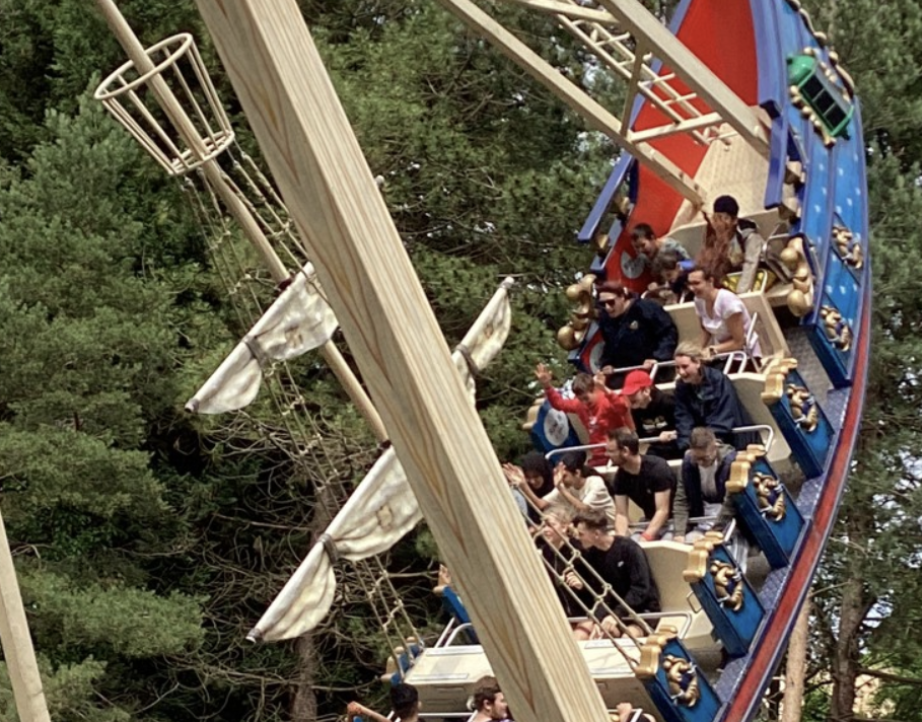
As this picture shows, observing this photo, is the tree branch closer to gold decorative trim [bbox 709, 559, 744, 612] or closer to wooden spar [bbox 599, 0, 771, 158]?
wooden spar [bbox 599, 0, 771, 158]

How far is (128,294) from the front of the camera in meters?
10.5

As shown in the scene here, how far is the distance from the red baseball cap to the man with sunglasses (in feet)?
0.59

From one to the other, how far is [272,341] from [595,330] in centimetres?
185

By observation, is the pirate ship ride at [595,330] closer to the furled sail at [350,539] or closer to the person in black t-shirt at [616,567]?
the furled sail at [350,539]

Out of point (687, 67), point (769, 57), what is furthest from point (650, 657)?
point (769, 57)

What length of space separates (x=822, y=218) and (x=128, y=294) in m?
4.98

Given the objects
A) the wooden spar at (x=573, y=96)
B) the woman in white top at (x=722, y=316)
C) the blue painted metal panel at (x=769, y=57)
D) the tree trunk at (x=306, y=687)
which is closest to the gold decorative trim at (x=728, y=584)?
the woman in white top at (x=722, y=316)

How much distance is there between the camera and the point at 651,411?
6312 mm

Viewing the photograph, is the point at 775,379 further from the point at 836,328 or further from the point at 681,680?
the point at 681,680

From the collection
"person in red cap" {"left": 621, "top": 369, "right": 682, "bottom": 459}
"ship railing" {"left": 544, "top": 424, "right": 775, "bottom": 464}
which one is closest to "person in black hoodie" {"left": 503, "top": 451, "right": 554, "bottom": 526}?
"ship railing" {"left": 544, "top": 424, "right": 775, "bottom": 464}

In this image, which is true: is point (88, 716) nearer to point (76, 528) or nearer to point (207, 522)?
point (76, 528)

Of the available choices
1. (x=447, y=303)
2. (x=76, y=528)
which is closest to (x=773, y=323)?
(x=447, y=303)

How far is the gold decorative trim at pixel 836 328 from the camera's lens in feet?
21.2

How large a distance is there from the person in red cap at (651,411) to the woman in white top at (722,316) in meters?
0.24
